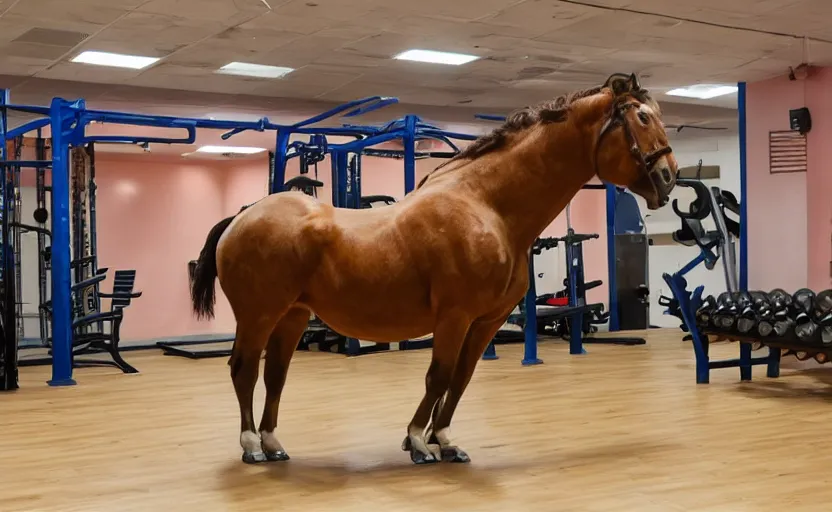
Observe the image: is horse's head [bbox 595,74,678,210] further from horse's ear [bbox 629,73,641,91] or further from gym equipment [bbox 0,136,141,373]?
gym equipment [bbox 0,136,141,373]

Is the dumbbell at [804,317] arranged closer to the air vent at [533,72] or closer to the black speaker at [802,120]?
the black speaker at [802,120]

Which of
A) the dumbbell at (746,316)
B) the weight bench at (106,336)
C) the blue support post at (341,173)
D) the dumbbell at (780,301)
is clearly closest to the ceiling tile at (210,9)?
the blue support post at (341,173)

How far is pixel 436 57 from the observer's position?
7922 millimetres

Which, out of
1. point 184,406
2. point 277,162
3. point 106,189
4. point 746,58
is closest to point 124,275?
point 277,162

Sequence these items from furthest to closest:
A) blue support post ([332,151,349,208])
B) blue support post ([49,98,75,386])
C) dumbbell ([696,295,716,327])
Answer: blue support post ([332,151,349,208]) < blue support post ([49,98,75,386]) < dumbbell ([696,295,716,327])

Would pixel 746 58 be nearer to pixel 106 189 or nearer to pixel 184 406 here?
pixel 184 406

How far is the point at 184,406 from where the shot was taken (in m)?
5.46

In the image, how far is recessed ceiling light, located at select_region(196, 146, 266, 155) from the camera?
40.5 ft

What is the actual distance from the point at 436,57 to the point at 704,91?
3440 mm

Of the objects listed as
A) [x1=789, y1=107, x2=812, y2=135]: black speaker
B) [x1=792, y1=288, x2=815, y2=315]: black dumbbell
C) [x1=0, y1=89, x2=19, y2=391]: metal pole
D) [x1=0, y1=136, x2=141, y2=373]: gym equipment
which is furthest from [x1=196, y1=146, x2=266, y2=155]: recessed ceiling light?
[x1=792, y1=288, x2=815, y2=315]: black dumbbell

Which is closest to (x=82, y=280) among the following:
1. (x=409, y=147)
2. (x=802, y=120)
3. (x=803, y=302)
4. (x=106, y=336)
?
(x=106, y=336)

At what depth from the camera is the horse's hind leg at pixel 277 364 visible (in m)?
3.72

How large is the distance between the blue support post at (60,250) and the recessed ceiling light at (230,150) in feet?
18.7

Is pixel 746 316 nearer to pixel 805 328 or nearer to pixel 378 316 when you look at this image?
pixel 805 328
